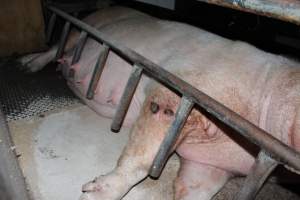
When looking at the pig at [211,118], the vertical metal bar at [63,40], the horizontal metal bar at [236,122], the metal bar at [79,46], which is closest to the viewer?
the horizontal metal bar at [236,122]

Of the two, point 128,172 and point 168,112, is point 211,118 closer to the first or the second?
point 168,112

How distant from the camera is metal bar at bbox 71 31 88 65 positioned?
2.54 meters

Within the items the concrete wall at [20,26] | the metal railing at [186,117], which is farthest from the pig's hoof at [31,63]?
the metal railing at [186,117]

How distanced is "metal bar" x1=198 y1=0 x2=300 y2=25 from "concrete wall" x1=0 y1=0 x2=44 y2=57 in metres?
2.44

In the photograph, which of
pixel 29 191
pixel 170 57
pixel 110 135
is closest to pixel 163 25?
pixel 170 57

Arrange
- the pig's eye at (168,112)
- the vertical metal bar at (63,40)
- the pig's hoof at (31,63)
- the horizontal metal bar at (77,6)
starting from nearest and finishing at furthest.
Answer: the pig's eye at (168,112), the vertical metal bar at (63,40), the pig's hoof at (31,63), the horizontal metal bar at (77,6)

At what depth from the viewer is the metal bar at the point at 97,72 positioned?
2258 mm

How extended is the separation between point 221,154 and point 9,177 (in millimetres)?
1067

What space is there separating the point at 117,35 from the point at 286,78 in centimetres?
133

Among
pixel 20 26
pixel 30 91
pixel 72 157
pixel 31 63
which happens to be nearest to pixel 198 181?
pixel 72 157

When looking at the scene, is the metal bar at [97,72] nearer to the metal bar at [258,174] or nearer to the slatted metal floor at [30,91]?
the slatted metal floor at [30,91]

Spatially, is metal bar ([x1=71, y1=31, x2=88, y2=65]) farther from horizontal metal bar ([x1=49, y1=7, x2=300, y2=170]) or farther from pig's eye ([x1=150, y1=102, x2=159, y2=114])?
pig's eye ([x1=150, y1=102, x2=159, y2=114])

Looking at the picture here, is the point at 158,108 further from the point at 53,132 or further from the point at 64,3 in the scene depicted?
the point at 64,3

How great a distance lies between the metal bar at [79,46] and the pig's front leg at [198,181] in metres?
1.24
